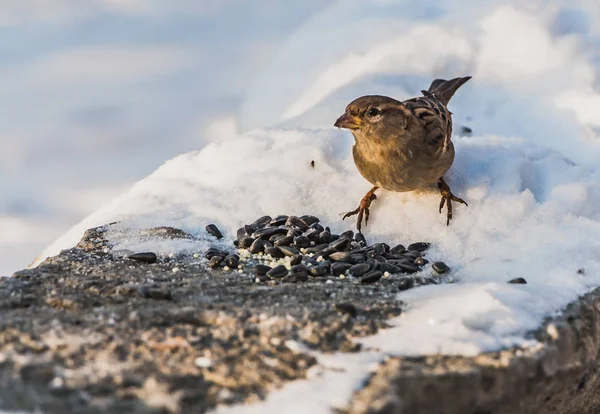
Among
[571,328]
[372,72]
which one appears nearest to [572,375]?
[571,328]

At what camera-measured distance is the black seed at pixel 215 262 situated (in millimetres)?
3551

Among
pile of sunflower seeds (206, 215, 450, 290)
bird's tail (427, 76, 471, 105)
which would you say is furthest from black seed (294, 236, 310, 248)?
bird's tail (427, 76, 471, 105)

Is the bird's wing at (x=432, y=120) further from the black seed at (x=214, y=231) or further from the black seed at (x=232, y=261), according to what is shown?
the black seed at (x=232, y=261)

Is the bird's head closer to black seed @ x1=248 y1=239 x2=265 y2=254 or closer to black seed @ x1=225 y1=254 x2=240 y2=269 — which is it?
black seed @ x1=248 y1=239 x2=265 y2=254

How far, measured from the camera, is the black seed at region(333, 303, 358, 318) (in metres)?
2.72

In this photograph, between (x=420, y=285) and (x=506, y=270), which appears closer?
(x=420, y=285)

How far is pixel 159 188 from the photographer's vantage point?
470 cm

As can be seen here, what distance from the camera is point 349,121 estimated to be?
4195 millimetres

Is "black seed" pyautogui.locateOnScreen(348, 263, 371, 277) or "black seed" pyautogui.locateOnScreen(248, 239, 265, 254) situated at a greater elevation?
"black seed" pyautogui.locateOnScreen(248, 239, 265, 254)

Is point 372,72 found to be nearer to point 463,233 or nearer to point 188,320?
point 463,233

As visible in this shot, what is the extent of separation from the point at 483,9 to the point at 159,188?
3.59 meters

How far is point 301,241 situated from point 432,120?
1.00 m

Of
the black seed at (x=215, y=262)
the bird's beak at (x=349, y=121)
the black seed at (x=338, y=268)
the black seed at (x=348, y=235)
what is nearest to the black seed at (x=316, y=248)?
the black seed at (x=348, y=235)

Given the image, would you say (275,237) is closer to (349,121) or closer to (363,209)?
(363,209)
